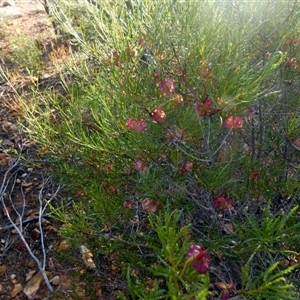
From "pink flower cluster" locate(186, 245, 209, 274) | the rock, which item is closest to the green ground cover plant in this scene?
"pink flower cluster" locate(186, 245, 209, 274)

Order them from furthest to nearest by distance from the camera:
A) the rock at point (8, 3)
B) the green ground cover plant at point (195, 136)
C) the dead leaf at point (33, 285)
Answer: the rock at point (8, 3) < the dead leaf at point (33, 285) < the green ground cover plant at point (195, 136)

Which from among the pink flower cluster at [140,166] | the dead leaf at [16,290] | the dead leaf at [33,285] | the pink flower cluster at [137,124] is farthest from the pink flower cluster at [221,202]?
the dead leaf at [16,290]

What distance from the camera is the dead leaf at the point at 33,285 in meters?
2.44

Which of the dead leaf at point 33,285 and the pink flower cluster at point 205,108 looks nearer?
the pink flower cluster at point 205,108

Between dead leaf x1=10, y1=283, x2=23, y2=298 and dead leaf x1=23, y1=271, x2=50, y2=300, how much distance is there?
0.11 feet

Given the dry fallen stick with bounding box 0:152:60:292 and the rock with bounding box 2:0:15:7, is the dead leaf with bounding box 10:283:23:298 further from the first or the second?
the rock with bounding box 2:0:15:7

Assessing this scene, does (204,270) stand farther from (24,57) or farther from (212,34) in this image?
(24,57)

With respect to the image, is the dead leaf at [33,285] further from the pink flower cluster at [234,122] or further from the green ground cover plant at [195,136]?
the pink flower cluster at [234,122]

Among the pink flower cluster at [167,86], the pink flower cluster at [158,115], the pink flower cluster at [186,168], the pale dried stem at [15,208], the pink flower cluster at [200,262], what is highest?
the pink flower cluster at [167,86]

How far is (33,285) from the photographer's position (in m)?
2.48

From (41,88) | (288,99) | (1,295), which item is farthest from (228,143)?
(41,88)

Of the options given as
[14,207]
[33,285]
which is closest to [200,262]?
[33,285]

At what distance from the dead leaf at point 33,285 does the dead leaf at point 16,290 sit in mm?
34

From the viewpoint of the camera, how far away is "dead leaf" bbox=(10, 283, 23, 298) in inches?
96.7
